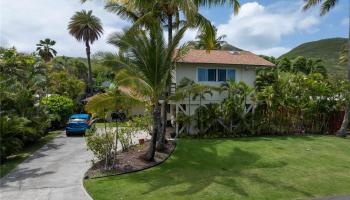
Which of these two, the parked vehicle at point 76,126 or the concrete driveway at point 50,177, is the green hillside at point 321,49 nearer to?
the parked vehicle at point 76,126

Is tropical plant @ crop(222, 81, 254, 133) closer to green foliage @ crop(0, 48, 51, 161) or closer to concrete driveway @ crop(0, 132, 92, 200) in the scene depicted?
concrete driveway @ crop(0, 132, 92, 200)

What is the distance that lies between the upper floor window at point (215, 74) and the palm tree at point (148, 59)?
8947 mm

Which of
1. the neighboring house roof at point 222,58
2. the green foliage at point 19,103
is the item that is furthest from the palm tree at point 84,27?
the neighboring house roof at point 222,58

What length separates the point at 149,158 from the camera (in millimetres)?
13977

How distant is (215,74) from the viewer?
22906 millimetres

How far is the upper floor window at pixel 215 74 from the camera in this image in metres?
22.6

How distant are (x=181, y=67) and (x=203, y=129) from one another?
4623 mm

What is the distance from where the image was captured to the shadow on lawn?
10609 mm

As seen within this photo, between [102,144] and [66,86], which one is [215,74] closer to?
[102,144]

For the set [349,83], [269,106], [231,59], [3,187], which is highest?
[231,59]

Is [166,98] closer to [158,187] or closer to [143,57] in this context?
[143,57]

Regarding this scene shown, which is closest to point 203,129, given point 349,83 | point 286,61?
point 349,83

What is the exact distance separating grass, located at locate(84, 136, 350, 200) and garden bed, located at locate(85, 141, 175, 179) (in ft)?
1.50

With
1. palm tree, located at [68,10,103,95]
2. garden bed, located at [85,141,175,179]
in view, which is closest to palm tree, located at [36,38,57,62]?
palm tree, located at [68,10,103,95]
